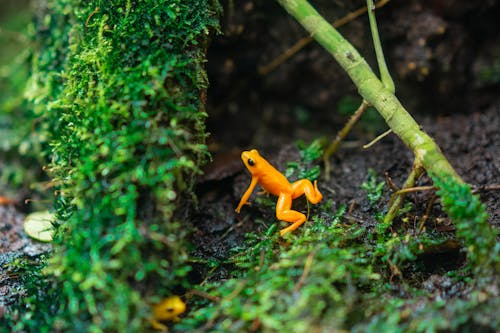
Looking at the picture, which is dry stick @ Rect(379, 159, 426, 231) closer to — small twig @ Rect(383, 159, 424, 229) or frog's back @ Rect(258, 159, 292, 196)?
small twig @ Rect(383, 159, 424, 229)

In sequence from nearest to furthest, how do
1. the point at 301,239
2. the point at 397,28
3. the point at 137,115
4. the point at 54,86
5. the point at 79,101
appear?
the point at 137,115 < the point at 301,239 < the point at 79,101 < the point at 54,86 < the point at 397,28

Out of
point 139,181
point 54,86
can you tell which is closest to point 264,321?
point 139,181

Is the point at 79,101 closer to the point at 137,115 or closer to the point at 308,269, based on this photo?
the point at 137,115

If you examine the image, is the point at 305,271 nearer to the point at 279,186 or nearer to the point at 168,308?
the point at 168,308

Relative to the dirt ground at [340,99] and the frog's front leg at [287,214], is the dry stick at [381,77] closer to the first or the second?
the dirt ground at [340,99]

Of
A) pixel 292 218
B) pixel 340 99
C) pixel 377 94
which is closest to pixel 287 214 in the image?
pixel 292 218

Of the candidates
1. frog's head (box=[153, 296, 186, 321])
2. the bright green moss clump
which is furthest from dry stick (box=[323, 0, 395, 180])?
frog's head (box=[153, 296, 186, 321])

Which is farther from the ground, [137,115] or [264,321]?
[137,115]
